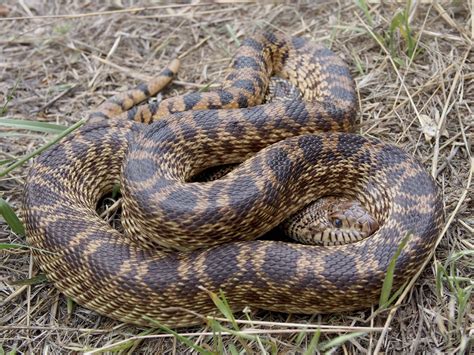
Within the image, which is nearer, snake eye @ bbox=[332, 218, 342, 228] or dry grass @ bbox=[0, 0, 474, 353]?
dry grass @ bbox=[0, 0, 474, 353]

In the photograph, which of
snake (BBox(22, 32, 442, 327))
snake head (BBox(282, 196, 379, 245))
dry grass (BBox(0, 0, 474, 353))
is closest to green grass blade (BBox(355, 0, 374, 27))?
dry grass (BBox(0, 0, 474, 353))

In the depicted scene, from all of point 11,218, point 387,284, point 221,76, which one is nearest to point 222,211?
point 387,284

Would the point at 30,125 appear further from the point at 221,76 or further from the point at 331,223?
the point at 331,223

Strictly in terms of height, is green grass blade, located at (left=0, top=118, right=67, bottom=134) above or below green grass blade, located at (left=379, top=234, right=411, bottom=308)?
above

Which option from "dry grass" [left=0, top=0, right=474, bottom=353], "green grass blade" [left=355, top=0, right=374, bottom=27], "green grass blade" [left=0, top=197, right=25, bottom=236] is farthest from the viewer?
"green grass blade" [left=355, top=0, right=374, bottom=27]

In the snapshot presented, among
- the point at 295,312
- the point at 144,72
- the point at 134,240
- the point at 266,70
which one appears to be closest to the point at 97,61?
the point at 144,72

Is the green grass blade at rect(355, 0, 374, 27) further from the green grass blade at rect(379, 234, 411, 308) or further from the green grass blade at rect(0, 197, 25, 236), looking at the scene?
the green grass blade at rect(0, 197, 25, 236)
